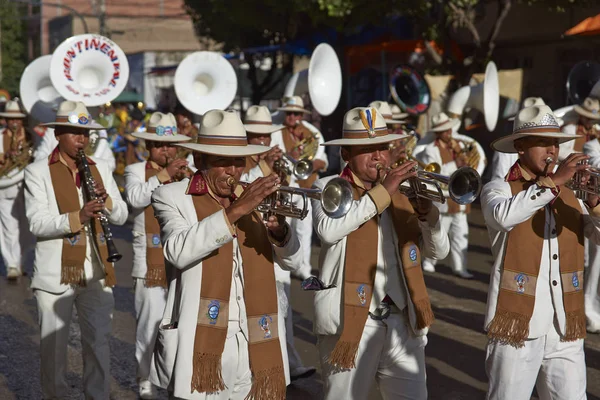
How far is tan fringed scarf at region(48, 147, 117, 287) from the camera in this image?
6.32 metres

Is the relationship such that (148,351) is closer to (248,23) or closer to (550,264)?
(550,264)

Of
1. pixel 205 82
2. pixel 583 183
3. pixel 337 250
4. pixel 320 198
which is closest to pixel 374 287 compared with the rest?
pixel 337 250

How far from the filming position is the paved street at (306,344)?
7.16 metres

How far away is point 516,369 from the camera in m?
4.98

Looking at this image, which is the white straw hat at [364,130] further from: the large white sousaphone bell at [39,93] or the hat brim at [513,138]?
the large white sousaphone bell at [39,93]

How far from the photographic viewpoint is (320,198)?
15.7 ft

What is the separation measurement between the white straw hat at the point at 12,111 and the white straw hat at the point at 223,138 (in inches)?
313

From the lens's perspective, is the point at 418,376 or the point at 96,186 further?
the point at 96,186

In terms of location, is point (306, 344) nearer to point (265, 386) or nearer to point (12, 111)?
point (265, 386)

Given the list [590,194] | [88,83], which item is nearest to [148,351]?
[590,194]

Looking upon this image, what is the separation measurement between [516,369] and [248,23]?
17.4 metres

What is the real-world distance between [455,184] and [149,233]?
320 centimetres

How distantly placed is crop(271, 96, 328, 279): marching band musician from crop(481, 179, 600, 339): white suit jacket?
18.6 ft

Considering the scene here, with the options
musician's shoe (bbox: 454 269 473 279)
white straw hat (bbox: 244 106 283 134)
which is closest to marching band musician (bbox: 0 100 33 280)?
white straw hat (bbox: 244 106 283 134)
